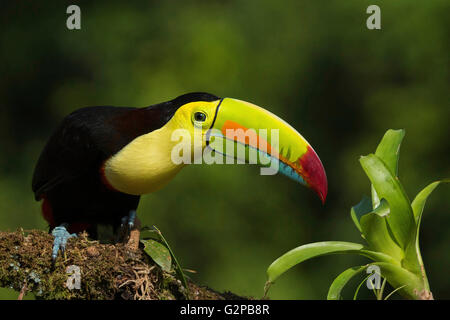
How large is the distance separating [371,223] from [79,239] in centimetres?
103

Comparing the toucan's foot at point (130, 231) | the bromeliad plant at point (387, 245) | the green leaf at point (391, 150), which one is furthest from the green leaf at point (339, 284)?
the toucan's foot at point (130, 231)

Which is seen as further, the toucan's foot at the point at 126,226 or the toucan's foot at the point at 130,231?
the toucan's foot at the point at 126,226

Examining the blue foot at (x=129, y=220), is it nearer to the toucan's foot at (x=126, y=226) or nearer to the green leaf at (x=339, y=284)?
the toucan's foot at (x=126, y=226)

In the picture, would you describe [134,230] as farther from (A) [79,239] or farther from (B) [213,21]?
(B) [213,21]

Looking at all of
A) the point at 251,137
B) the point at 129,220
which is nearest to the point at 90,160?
the point at 129,220

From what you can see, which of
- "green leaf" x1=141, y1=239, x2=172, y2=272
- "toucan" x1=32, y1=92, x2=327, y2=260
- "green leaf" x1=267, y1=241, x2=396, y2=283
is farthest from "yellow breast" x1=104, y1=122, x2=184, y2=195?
"green leaf" x1=267, y1=241, x2=396, y2=283

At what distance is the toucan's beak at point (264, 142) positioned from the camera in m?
2.46

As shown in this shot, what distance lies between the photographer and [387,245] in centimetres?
227

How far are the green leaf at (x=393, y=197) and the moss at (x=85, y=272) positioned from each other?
2.03ft

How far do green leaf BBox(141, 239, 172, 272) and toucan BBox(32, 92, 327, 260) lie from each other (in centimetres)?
26

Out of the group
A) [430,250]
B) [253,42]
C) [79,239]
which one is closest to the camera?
[79,239]

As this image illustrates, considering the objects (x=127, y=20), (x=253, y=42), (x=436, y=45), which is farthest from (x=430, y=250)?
(x=127, y=20)

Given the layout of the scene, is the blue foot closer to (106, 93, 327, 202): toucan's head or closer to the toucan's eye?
(106, 93, 327, 202): toucan's head

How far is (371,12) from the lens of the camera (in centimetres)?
537
